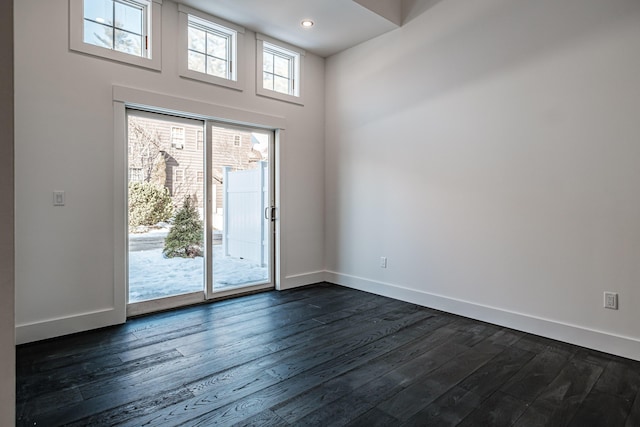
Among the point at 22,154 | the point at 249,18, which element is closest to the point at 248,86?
the point at 249,18

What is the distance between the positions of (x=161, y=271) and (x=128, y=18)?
2.48m

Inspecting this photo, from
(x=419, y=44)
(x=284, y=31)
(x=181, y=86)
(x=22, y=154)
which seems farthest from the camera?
(x=284, y=31)

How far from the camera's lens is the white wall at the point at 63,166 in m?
2.84

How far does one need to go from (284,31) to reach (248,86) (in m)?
0.77

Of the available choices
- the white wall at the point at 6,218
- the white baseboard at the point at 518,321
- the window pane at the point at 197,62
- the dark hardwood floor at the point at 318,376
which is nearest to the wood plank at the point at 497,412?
the dark hardwood floor at the point at 318,376

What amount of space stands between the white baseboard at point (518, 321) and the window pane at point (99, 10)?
Result: 12.6 feet

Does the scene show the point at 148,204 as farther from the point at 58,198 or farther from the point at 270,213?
the point at 270,213

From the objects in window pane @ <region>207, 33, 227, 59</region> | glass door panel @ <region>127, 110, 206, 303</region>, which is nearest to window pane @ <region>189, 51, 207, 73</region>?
window pane @ <region>207, 33, 227, 59</region>

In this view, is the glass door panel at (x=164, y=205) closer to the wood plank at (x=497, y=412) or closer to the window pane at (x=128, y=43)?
the window pane at (x=128, y=43)

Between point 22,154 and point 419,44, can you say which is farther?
point 419,44

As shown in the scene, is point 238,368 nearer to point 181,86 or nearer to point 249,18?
point 181,86

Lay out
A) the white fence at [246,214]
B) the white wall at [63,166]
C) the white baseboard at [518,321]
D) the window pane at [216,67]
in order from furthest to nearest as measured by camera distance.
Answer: the white fence at [246,214], the window pane at [216,67], the white wall at [63,166], the white baseboard at [518,321]

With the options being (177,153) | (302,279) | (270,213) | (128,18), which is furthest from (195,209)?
(128,18)

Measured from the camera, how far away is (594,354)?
272cm
